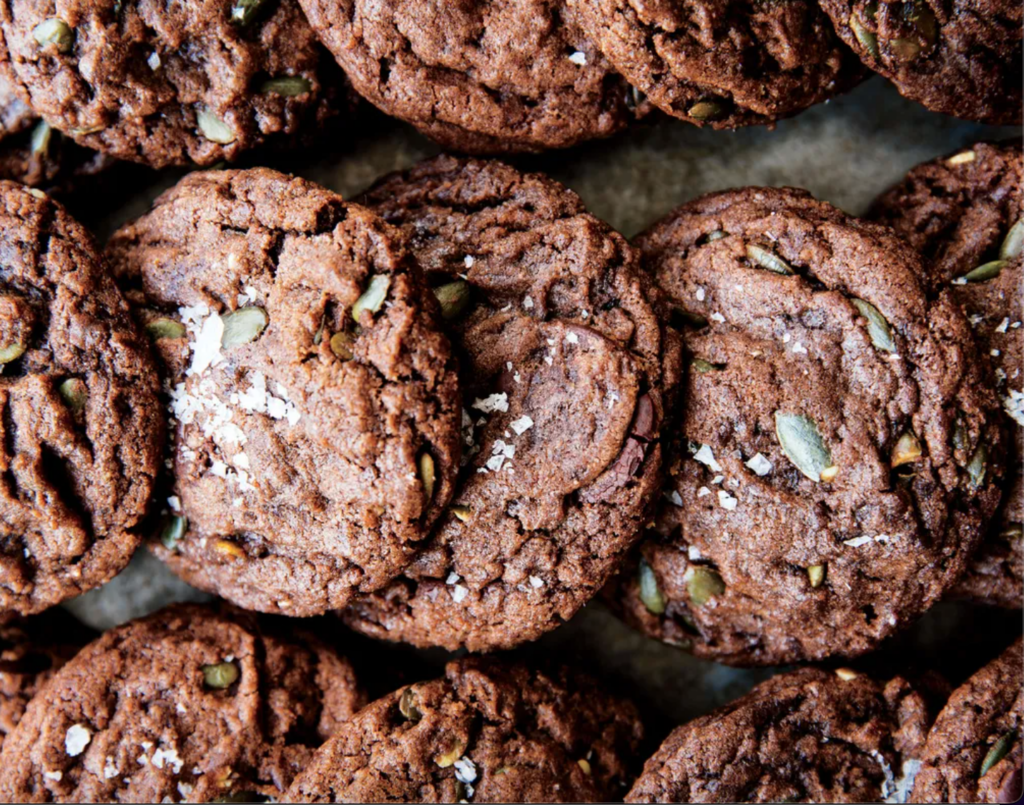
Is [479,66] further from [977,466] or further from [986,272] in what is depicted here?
[977,466]

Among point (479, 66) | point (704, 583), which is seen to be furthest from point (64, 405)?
point (704, 583)

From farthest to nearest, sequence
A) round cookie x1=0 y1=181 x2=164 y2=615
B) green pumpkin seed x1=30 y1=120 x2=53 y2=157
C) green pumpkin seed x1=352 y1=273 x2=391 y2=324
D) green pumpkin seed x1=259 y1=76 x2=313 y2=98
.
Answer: green pumpkin seed x1=30 y1=120 x2=53 y2=157 < green pumpkin seed x1=259 y1=76 x2=313 y2=98 < round cookie x1=0 y1=181 x2=164 y2=615 < green pumpkin seed x1=352 y1=273 x2=391 y2=324

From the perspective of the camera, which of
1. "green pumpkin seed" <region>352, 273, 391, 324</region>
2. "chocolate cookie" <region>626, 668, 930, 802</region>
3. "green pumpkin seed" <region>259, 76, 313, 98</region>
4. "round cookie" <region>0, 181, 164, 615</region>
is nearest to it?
"green pumpkin seed" <region>352, 273, 391, 324</region>

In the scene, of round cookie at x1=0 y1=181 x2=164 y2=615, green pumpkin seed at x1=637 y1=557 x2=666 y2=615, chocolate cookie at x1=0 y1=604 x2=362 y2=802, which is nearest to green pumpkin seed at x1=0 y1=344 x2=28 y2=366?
round cookie at x1=0 y1=181 x2=164 y2=615

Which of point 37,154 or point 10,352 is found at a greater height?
point 37,154

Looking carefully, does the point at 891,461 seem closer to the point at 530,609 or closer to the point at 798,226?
the point at 798,226

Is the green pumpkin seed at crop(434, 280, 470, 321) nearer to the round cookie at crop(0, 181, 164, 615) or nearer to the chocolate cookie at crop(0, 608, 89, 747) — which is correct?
the round cookie at crop(0, 181, 164, 615)
